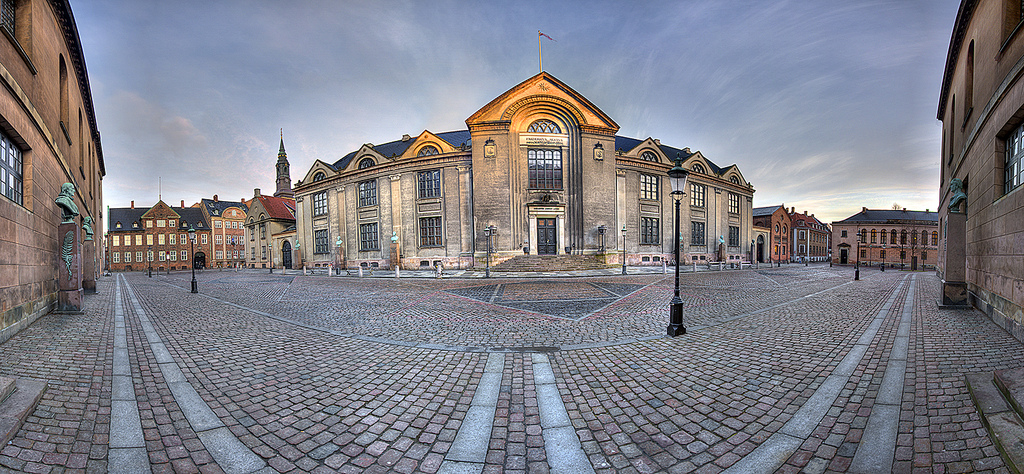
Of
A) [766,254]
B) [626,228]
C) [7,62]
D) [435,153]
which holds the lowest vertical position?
[766,254]

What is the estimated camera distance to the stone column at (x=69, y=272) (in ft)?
30.0

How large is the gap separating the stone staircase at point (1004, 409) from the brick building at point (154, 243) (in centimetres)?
8485

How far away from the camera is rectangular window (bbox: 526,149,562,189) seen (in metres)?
28.2

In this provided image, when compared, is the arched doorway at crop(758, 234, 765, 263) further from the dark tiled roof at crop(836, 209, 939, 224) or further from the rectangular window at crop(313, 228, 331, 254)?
the rectangular window at crop(313, 228, 331, 254)

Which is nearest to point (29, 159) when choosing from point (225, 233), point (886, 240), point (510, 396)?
point (510, 396)

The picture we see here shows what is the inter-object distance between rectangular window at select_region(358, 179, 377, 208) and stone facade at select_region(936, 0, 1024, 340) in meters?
34.1

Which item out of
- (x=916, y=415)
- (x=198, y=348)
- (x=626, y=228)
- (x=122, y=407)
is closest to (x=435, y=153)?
(x=626, y=228)

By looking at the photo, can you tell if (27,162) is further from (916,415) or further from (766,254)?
(766,254)

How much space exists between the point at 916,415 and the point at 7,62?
15.6 m

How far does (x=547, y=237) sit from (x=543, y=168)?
5.76 metres

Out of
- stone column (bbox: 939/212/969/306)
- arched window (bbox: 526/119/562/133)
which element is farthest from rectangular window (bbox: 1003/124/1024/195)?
arched window (bbox: 526/119/562/133)

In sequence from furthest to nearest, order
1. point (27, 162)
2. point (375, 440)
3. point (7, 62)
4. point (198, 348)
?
point (27, 162) → point (7, 62) → point (198, 348) → point (375, 440)

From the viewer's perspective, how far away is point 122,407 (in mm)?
3611

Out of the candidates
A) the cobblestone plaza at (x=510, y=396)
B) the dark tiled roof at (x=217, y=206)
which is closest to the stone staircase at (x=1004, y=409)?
the cobblestone plaza at (x=510, y=396)
